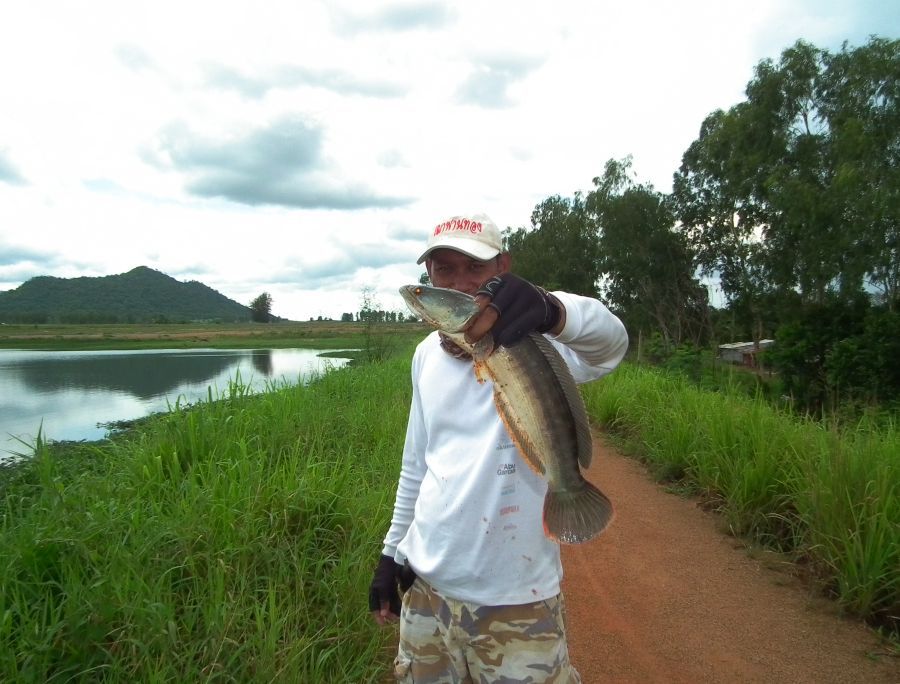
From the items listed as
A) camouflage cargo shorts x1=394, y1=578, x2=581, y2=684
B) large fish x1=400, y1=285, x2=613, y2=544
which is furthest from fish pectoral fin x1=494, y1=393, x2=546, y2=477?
camouflage cargo shorts x1=394, y1=578, x2=581, y2=684

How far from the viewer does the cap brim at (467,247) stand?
5.47 ft

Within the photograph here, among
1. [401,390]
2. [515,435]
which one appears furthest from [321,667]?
[401,390]

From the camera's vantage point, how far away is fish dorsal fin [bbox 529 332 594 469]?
1472 millimetres

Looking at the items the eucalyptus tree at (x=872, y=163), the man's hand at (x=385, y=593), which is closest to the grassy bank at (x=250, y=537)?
the man's hand at (x=385, y=593)

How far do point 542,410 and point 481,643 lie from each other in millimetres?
711

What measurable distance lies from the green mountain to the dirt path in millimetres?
71885

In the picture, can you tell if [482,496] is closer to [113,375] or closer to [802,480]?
[802,480]

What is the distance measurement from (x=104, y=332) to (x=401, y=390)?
50113mm

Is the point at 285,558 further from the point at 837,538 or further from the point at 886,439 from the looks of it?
the point at 886,439

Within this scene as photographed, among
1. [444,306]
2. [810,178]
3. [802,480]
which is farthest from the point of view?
[810,178]

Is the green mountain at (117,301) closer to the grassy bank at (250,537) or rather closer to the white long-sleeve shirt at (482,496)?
the grassy bank at (250,537)

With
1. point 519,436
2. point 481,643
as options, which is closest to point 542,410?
point 519,436

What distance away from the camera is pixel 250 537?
3.03 meters

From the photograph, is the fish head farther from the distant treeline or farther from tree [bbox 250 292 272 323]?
tree [bbox 250 292 272 323]
